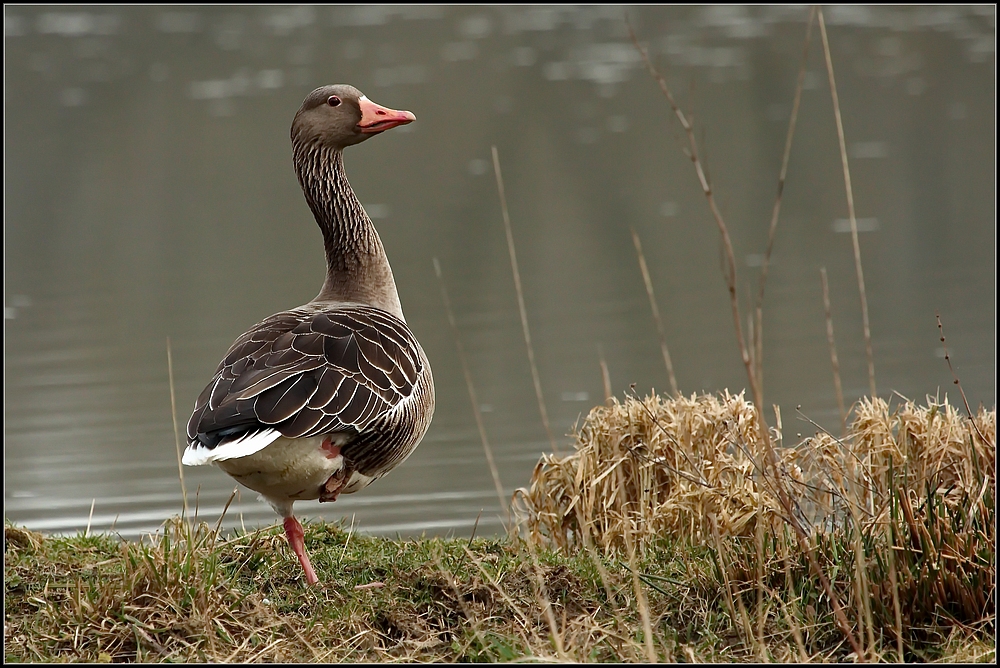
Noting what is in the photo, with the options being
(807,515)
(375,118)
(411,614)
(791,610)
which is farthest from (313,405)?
(807,515)

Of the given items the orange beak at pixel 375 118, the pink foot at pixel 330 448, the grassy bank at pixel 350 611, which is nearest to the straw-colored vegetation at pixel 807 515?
the grassy bank at pixel 350 611

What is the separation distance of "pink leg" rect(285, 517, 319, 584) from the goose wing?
513 millimetres

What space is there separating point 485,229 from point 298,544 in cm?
1260

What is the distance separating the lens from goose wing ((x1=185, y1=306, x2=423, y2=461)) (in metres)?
4.48

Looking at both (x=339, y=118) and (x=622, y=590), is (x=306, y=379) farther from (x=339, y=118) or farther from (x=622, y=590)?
(x=339, y=118)

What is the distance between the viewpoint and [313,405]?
4.66 meters

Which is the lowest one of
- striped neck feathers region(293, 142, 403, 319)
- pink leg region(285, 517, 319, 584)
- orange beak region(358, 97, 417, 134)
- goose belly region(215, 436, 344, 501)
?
Answer: pink leg region(285, 517, 319, 584)

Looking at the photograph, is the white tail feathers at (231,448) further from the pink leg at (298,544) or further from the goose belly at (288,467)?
the pink leg at (298,544)

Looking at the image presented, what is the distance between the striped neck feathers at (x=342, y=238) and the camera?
242 inches

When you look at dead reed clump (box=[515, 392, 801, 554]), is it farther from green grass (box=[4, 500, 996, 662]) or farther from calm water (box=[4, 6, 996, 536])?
calm water (box=[4, 6, 996, 536])

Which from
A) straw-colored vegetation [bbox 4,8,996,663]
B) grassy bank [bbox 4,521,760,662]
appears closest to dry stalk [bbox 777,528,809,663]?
straw-colored vegetation [bbox 4,8,996,663]

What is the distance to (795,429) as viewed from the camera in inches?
366

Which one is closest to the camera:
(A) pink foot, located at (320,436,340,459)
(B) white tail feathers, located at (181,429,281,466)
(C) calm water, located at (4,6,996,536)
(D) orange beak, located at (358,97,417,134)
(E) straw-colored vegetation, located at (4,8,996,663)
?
(E) straw-colored vegetation, located at (4,8,996,663)

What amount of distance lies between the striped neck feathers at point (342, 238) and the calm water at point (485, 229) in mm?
1878
